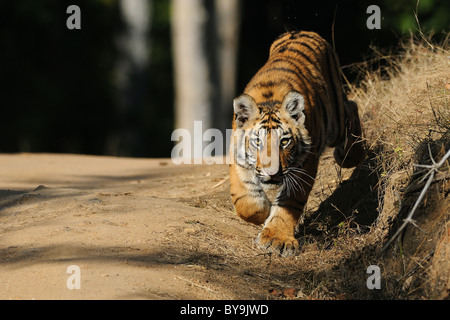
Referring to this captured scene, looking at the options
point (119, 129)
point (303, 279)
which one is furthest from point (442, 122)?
point (119, 129)

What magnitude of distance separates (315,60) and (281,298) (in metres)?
3.06

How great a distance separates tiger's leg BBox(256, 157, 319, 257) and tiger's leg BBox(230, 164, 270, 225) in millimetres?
89

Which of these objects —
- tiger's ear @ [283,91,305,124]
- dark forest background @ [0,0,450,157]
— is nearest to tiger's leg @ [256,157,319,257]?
tiger's ear @ [283,91,305,124]

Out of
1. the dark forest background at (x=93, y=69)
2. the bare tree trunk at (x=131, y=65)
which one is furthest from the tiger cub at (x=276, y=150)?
the dark forest background at (x=93, y=69)

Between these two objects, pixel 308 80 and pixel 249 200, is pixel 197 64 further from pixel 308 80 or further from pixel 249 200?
pixel 249 200

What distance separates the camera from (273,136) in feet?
19.2

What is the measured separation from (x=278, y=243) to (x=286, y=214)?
1.10ft

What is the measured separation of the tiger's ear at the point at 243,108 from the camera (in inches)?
233

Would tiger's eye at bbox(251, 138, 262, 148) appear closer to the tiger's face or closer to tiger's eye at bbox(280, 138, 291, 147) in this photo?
the tiger's face

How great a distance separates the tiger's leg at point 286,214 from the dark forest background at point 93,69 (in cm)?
1258

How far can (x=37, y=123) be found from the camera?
795 inches

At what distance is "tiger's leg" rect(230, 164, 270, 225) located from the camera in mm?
6059
